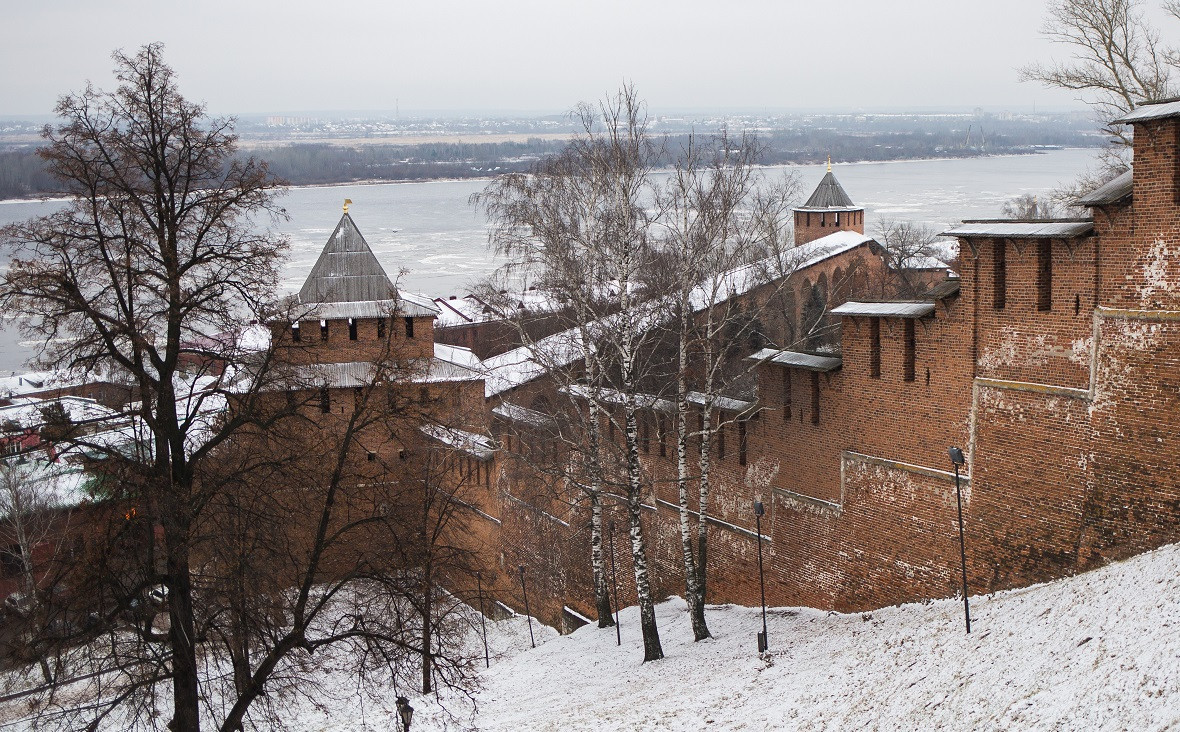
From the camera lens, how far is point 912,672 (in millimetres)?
9820

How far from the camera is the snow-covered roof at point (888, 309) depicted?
12000 mm

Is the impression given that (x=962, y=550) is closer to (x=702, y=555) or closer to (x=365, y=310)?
(x=702, y=555)

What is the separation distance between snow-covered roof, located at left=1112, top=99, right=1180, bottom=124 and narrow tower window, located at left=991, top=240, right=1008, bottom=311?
65.9 inches

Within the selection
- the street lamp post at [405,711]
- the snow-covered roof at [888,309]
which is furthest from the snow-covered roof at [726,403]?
the street lamp post at [405,711]

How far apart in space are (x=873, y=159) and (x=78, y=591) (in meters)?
145

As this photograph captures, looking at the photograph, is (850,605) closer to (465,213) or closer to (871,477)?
(871,477)

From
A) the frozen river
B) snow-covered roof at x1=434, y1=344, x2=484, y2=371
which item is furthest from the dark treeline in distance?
snow-covered roof at x1=434, y1=344, x2=484, y2=371

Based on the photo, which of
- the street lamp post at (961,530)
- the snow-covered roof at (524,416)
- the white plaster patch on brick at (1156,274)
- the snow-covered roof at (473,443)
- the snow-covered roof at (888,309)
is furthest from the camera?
the snow-covered roof at (473,443)

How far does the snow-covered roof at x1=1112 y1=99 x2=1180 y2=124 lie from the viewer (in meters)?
9.58

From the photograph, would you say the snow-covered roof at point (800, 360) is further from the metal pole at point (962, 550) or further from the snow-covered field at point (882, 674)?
the snow-covered field at point (882, 674)

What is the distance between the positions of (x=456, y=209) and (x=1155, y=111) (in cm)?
12459

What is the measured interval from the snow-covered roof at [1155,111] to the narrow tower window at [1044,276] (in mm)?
1345

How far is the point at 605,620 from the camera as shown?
55.3 ft

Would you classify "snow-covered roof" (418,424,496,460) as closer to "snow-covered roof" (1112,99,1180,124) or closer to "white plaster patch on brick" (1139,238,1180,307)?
"white plaster patch on brick" (1139,238,1180,307)
